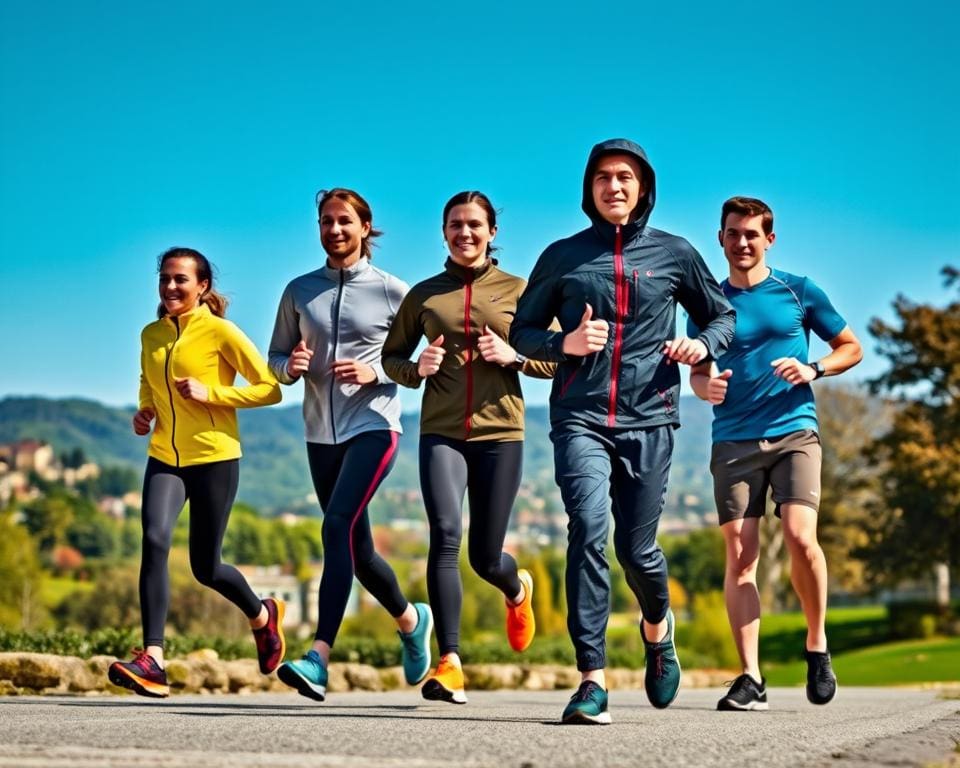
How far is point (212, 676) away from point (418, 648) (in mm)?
2779

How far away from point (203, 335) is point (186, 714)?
265 centimetres

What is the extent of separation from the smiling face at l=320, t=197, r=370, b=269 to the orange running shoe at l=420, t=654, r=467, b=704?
91.9 inches

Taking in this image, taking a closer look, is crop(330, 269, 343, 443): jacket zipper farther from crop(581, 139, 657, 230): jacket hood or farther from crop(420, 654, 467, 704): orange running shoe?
crop(581, 139, 657, 230): jacket hood

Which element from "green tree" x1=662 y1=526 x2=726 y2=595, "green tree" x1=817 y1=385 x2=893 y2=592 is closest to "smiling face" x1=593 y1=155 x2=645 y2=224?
"green tree" x1=817 y1=385 x2=893 y2=592

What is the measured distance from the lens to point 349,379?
778 cm

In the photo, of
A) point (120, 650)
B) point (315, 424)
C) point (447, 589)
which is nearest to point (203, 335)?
point (315, 424)

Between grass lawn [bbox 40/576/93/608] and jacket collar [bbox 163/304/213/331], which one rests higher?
jacket collar [bbox 163/304/213/331]

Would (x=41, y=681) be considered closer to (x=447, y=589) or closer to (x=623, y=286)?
(x=447, y=589)

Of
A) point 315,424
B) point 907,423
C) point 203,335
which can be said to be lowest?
point 315,424

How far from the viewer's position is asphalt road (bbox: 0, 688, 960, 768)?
13.9ft

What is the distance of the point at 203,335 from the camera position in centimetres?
833

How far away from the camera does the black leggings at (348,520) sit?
7.41 meters

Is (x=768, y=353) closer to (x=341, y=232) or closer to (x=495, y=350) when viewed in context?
(x=495, y=350)

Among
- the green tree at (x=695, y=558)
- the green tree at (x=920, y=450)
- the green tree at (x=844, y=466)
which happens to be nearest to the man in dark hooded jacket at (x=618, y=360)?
the green tree at (x=920, y=450)
